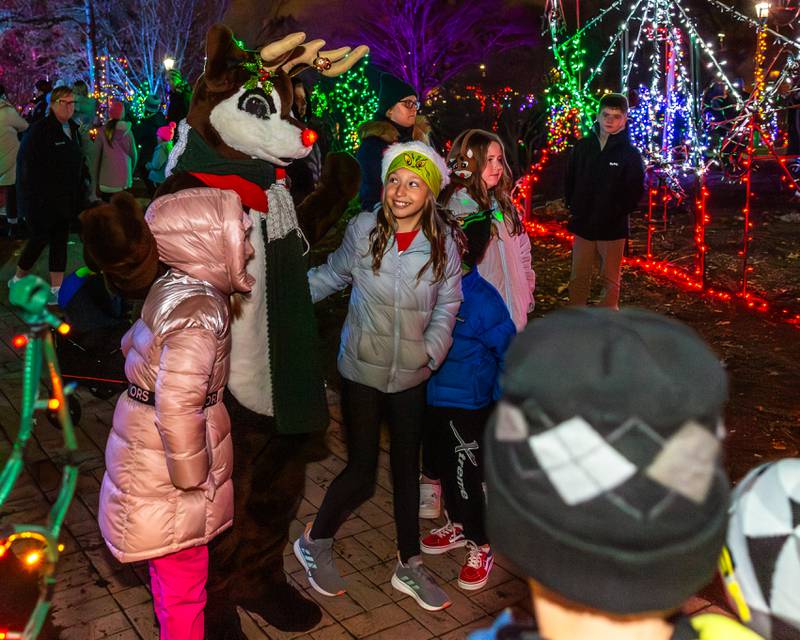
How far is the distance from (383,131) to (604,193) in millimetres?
2735

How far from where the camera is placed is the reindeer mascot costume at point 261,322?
3.46 meters

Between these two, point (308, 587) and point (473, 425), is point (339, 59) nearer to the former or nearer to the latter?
point (473, 425)

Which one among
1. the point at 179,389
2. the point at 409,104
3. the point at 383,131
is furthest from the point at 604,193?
the point at 179,389

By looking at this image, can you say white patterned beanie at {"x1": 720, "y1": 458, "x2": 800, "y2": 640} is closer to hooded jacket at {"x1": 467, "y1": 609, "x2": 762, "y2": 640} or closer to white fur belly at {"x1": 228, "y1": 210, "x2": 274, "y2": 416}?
hooded jacket at {"x1": 467, "y1": 609, "x2": 762, "y2": 640}

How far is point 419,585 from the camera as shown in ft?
12.9

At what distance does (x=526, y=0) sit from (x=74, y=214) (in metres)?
26.9

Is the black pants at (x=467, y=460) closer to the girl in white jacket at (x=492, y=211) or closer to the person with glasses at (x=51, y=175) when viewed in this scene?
the girl in white jacket at (x=492, y=211)

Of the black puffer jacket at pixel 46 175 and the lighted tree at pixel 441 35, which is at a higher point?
the lighted tree at pixel 441 35

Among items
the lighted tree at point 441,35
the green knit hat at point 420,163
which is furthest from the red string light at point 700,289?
the lighted tree at point 441,35

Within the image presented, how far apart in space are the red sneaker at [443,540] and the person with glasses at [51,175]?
A: 5.64 m

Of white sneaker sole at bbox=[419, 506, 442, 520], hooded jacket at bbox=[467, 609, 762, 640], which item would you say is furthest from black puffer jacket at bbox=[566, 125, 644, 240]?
hooded jacket at bbox=[467, 609, 762, 640]

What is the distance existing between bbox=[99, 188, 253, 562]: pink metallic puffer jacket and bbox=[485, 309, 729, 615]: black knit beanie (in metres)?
1.74

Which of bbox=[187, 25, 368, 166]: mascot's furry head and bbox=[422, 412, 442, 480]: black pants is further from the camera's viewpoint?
bbox=[422, 412, 442, 480]: black pants

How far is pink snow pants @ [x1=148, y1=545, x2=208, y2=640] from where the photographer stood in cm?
310
